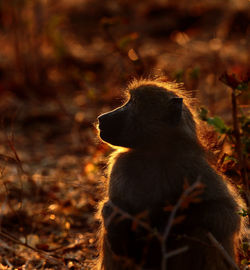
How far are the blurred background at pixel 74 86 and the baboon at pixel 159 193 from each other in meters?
0.47

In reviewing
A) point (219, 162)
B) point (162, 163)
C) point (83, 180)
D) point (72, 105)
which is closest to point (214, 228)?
point (162, 163)

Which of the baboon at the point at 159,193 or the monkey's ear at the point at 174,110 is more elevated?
the monkey's ear at the point at 174,110

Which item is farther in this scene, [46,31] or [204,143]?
[46,31]

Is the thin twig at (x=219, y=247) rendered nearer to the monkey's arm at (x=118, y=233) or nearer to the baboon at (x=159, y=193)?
the baboon at (x=159, y=193)

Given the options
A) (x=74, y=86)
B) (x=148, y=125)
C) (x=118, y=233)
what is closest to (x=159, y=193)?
(x=118, y=233)

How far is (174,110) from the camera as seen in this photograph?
2975mm

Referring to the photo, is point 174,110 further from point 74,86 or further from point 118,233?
point 74,86

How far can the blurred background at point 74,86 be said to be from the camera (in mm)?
4281

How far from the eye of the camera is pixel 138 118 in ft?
9.95

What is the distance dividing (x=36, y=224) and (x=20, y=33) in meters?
4.83


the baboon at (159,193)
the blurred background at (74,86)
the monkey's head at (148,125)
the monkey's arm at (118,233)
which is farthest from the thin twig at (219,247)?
the blurred background at (74,86)

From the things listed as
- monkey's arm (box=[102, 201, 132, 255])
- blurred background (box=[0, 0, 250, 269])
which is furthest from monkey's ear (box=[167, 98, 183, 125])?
monkey's arm (box=[102, 201, 132, 255])

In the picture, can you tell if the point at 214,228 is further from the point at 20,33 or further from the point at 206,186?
the point at 20,33

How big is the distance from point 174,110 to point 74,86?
20.3 feet
